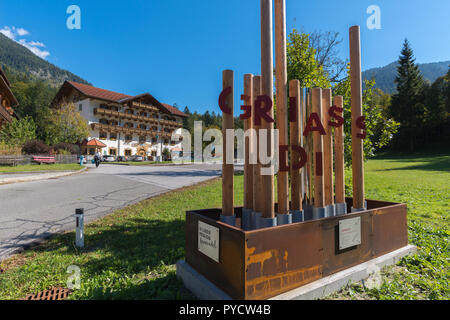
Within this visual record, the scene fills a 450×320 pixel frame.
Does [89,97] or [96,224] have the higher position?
[89,97]

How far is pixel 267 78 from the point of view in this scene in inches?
89.4

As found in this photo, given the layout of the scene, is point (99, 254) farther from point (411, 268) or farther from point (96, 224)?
point (411, 268)

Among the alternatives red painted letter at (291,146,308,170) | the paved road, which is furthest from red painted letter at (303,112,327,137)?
the paved road

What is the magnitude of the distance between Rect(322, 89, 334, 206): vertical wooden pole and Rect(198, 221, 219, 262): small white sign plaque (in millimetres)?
1454

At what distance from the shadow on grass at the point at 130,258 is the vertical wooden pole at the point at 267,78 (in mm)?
1214

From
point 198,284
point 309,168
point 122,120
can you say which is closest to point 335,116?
point 309,168

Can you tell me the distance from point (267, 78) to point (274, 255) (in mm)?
1600

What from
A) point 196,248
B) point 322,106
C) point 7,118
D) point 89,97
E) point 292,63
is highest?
point 89,97

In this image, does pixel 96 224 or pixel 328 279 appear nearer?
pixel 328 279

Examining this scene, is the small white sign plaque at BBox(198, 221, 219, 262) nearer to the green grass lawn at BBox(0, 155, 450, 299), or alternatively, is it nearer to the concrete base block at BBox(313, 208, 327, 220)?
the green grass lawn at BBox(0, 155, 450, 299)

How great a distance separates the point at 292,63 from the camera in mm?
4992

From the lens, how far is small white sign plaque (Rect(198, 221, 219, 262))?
2.15 m
